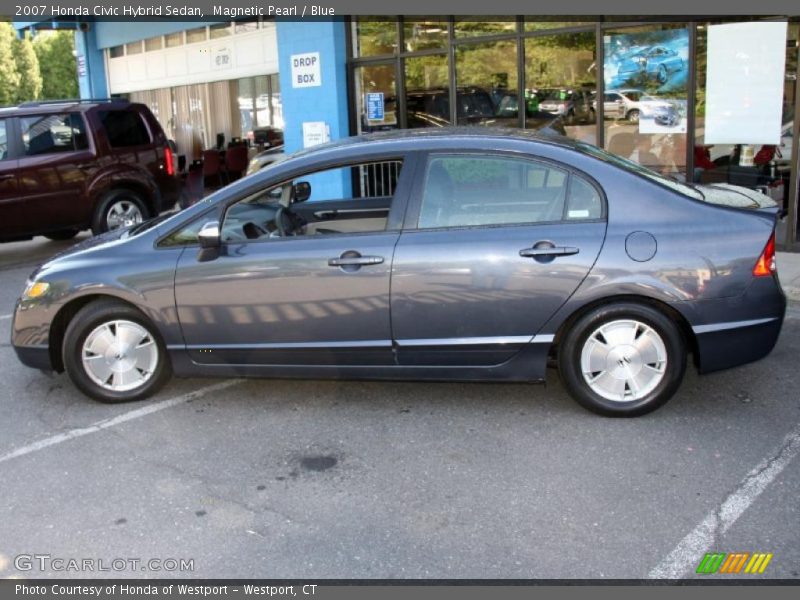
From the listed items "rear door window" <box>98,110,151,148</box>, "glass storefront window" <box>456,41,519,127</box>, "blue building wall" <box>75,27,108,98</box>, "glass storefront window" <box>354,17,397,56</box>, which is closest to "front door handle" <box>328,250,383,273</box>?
"glass storefront window" <box>456,41,519,127</box>

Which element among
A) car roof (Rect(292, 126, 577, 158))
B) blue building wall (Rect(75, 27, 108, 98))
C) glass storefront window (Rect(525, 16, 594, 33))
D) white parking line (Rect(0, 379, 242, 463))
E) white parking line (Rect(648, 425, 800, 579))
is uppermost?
blue building wall (Rect(75, 27, 108, 98))

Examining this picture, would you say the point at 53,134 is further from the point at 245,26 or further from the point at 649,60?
the point at 649,60

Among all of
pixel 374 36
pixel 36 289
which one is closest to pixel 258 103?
pixel 374 36

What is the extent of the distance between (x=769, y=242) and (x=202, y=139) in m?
15.3

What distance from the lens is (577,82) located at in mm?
9664

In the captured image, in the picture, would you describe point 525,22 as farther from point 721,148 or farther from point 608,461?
point 608,461

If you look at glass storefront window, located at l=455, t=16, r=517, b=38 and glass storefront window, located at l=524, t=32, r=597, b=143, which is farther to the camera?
glass storefront window, located at l=455, t=16, r=517, b=38

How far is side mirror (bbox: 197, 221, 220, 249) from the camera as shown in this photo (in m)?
4.54

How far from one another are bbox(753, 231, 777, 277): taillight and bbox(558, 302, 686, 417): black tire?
0.52 m

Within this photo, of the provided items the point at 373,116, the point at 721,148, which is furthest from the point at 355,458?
the point at 373,116

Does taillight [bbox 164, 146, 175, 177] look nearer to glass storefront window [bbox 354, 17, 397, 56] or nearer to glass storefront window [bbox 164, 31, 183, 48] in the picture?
glass storefront window [bbox 354, 17, 397, 56]

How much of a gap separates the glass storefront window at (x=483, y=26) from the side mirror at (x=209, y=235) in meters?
6.68

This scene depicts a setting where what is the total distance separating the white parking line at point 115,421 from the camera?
4.39 m

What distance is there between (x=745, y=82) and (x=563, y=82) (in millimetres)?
2173
